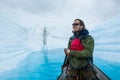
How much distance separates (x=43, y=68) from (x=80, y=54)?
6.22 m

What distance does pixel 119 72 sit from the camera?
10.4m

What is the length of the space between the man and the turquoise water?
3.67 metres

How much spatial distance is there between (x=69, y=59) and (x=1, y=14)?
1512 cm

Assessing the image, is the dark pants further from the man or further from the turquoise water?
the turquoise water

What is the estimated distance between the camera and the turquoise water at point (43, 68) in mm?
10508

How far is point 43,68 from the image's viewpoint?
1195 cm

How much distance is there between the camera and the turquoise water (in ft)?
34.5

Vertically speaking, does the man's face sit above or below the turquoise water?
above

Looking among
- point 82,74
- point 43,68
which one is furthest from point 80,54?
point 43,68

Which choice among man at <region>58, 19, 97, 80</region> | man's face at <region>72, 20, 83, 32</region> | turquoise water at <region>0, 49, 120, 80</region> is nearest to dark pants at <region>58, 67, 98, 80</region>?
man at <region>58, 19, 97, 80</region>

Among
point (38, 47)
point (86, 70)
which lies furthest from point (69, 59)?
point (38, 47)

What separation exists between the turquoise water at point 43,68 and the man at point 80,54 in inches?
145

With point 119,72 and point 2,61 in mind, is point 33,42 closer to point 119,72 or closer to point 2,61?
point 2,61

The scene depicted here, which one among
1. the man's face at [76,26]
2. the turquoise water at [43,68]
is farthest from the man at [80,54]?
the turquoise water at [43,68]
